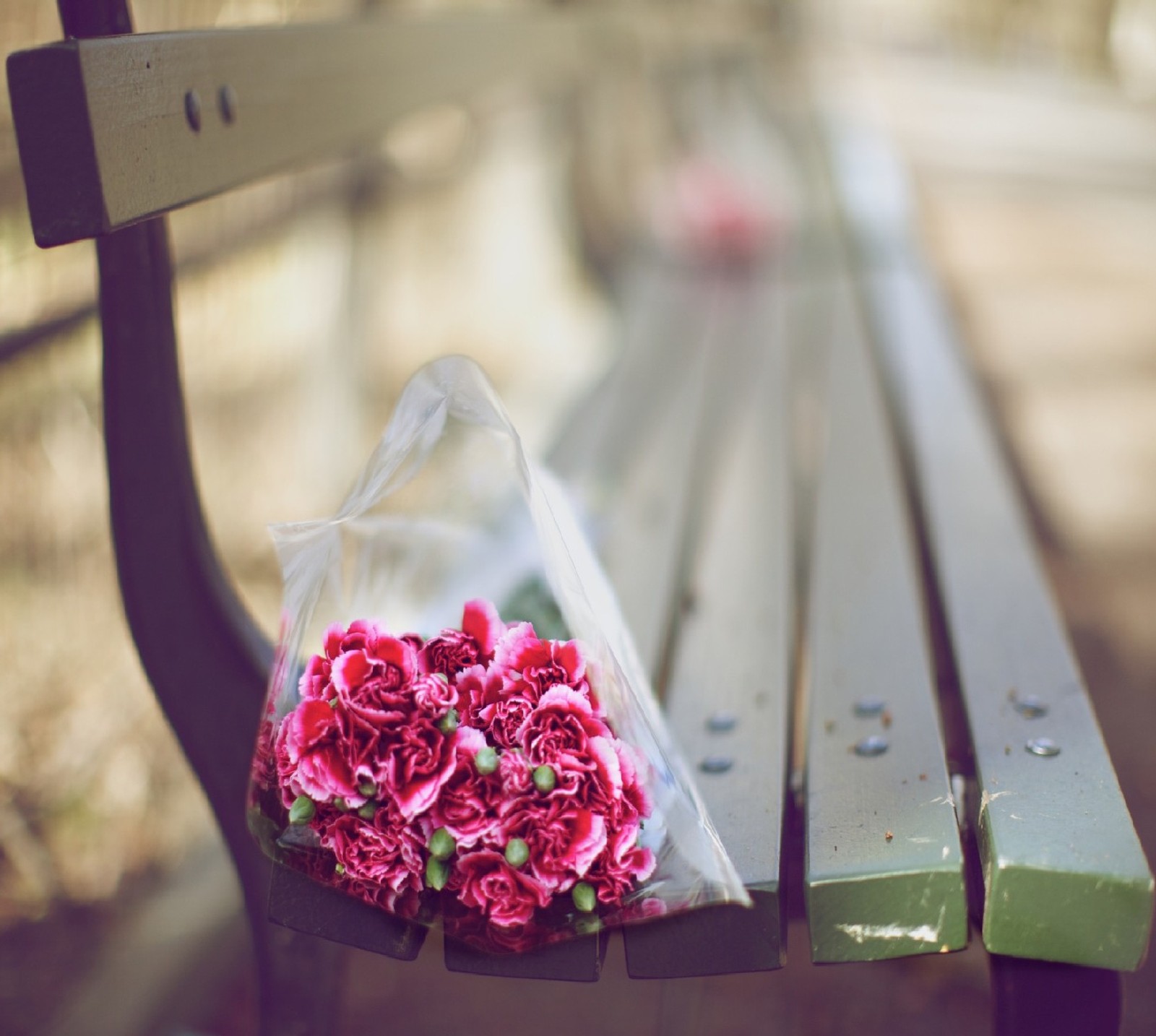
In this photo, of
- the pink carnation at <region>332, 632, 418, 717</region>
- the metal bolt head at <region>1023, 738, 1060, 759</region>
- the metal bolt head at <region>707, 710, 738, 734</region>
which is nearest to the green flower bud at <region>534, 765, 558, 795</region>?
the pink carnation at <region>332, 632, 418, 717</region>

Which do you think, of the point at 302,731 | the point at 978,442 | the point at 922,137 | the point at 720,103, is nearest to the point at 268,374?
the point at 978,442

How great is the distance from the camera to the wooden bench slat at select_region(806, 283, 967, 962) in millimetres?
793

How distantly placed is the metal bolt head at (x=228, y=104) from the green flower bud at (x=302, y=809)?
64cm

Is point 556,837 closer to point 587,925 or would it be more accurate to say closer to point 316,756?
point 587,925

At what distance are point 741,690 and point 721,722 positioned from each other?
69 millimetres

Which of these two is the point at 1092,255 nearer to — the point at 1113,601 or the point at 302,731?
the point at 1113,601

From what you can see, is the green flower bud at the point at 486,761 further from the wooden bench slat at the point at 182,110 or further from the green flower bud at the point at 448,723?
the wooden bench slat at the point at 182,110

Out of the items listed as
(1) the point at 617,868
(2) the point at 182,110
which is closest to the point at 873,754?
(1) the point at 617,868

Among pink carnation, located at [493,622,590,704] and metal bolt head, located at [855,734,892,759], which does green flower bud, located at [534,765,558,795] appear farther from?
metal bolt head, located at [855,734,892,759]

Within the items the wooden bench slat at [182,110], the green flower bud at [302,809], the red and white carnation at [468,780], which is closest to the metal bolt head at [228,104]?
the wooden bench slat at [182,110]

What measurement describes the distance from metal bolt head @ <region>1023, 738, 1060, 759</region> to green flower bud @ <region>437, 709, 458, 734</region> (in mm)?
482

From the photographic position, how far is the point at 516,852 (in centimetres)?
76

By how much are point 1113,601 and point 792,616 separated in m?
1.71

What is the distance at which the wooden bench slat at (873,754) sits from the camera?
793mm
